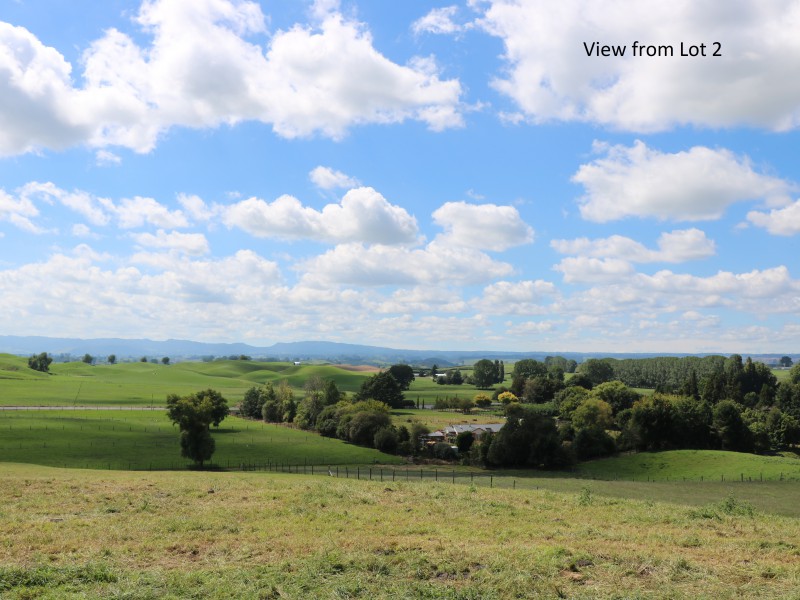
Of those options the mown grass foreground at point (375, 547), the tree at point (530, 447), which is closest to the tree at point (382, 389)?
the tree at point (530, 447)

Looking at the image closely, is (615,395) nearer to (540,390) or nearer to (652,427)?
(652,427)

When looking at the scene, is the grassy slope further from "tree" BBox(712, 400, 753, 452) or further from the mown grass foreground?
the mown grass foreground

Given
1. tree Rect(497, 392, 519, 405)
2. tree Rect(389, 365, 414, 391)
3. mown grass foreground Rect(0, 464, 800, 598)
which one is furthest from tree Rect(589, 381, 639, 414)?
mown grass foreground Rect(0, 464, 800, 598)

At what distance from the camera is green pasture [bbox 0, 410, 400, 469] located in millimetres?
70438

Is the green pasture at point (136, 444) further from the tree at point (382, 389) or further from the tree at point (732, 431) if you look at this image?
the tree at point (732, 431)

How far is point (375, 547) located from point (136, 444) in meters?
72.2

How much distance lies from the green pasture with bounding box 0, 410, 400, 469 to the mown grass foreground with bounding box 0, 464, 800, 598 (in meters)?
39.1

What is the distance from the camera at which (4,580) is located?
16.2 m

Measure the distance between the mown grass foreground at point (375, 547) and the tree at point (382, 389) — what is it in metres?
110

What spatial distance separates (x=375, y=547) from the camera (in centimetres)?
2050

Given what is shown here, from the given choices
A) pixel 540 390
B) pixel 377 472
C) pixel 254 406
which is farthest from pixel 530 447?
pixel 540 390

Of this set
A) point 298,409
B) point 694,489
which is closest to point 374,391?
point 298,409

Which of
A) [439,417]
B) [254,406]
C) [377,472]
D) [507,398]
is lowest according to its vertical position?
[377,472]

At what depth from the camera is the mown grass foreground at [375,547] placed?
633 inches
